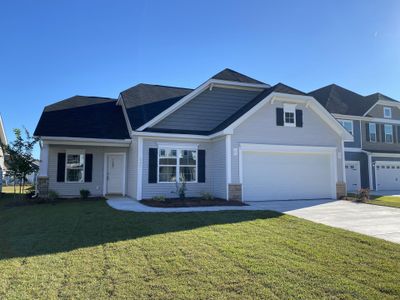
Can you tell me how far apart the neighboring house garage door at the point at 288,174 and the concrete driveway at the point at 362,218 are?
2960 mm

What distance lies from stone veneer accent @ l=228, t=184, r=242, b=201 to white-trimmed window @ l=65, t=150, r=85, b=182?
773 centimetres

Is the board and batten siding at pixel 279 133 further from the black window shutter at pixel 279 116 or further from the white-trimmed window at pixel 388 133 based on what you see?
the white-trimmed window at pixel 388 133

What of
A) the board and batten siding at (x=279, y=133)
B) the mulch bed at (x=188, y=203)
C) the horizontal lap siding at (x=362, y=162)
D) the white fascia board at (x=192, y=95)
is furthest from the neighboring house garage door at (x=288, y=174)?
the horizontal lap siding at (x=362, y=162)

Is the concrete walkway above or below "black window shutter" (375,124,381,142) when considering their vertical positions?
below

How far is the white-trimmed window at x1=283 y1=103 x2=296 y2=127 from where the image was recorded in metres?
14.9

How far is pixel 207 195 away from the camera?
45.0 feet

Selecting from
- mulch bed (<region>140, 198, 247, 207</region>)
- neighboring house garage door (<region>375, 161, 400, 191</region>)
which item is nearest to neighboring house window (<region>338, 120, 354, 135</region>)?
neighboring house garage door (<region>375, 161, 400, 191</region>)

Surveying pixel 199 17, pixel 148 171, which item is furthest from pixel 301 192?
pixel 199 17

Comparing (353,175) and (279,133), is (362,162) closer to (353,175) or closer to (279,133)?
(353,175)

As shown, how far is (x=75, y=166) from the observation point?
15.7 metres

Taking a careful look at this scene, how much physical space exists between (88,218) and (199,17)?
31.4 feet

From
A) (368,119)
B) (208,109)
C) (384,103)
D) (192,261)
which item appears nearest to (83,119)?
(208,109)

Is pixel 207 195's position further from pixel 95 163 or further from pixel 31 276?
pixel 31 276

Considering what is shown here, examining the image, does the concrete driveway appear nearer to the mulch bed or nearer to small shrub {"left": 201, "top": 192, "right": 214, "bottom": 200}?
the mulch bed
